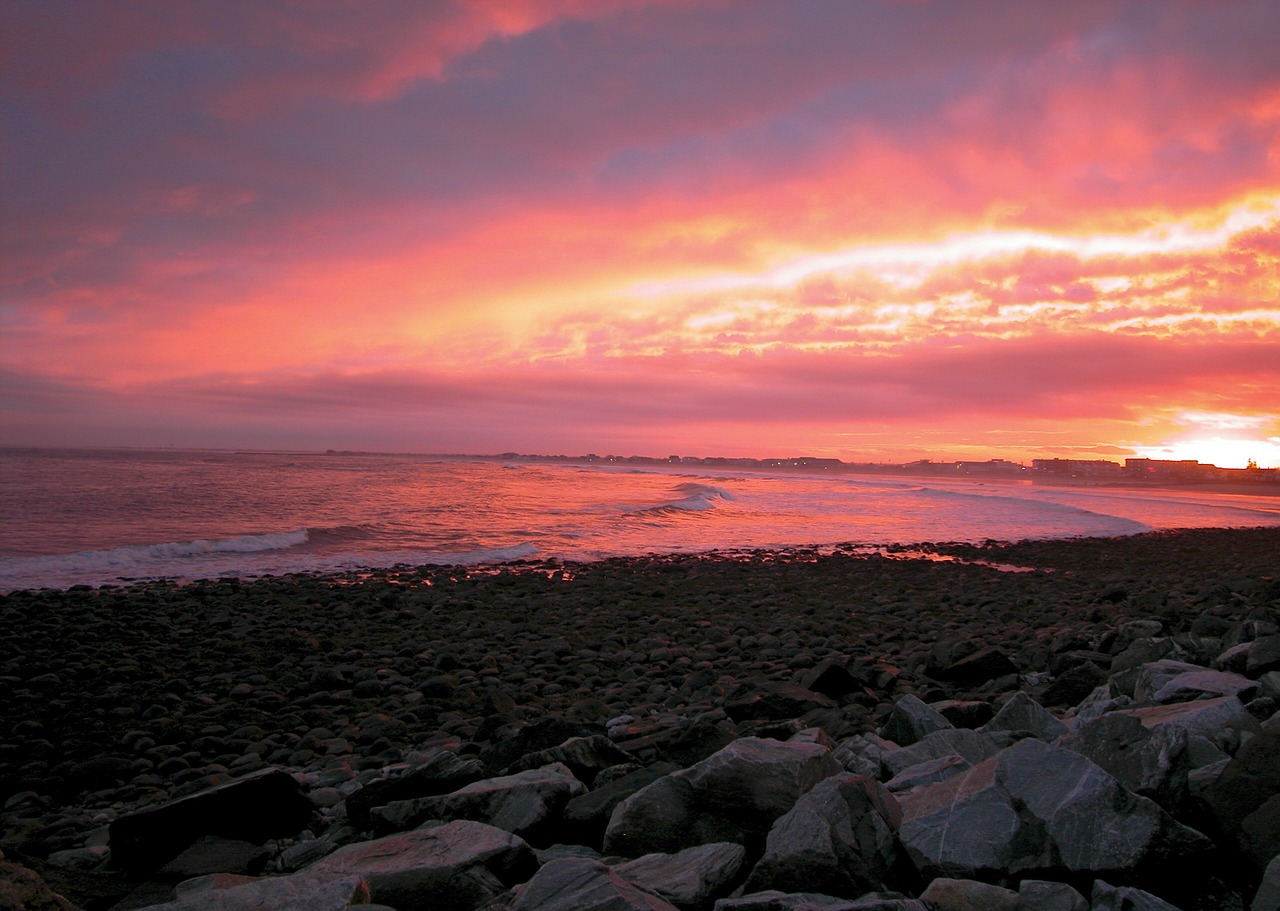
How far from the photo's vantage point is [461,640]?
33.3 ft

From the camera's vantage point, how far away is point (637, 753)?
4.71 metres

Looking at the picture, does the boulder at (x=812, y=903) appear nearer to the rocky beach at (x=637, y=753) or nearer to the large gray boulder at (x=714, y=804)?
the rocky beach at (x=637, y=753)

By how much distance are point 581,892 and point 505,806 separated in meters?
1.32

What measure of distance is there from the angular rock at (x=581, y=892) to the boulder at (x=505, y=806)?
0.94 meters

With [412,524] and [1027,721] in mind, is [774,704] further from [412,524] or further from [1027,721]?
[412,524]

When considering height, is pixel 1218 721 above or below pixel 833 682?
above

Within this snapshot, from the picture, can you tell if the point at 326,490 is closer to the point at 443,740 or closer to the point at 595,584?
the point at 595,584

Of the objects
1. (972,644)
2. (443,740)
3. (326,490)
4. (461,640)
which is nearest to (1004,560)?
(972,644)

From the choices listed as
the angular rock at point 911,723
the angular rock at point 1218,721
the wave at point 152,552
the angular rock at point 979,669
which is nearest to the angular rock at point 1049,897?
the angular rock at point 1218,721

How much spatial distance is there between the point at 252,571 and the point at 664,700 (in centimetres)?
1239

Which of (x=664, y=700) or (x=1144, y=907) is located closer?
(x=1144, y=907)

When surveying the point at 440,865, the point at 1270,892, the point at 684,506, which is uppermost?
the point at 1270,892

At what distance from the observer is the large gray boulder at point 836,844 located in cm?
273

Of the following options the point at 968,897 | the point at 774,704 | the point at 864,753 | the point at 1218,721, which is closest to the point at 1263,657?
the point at 1218,721
